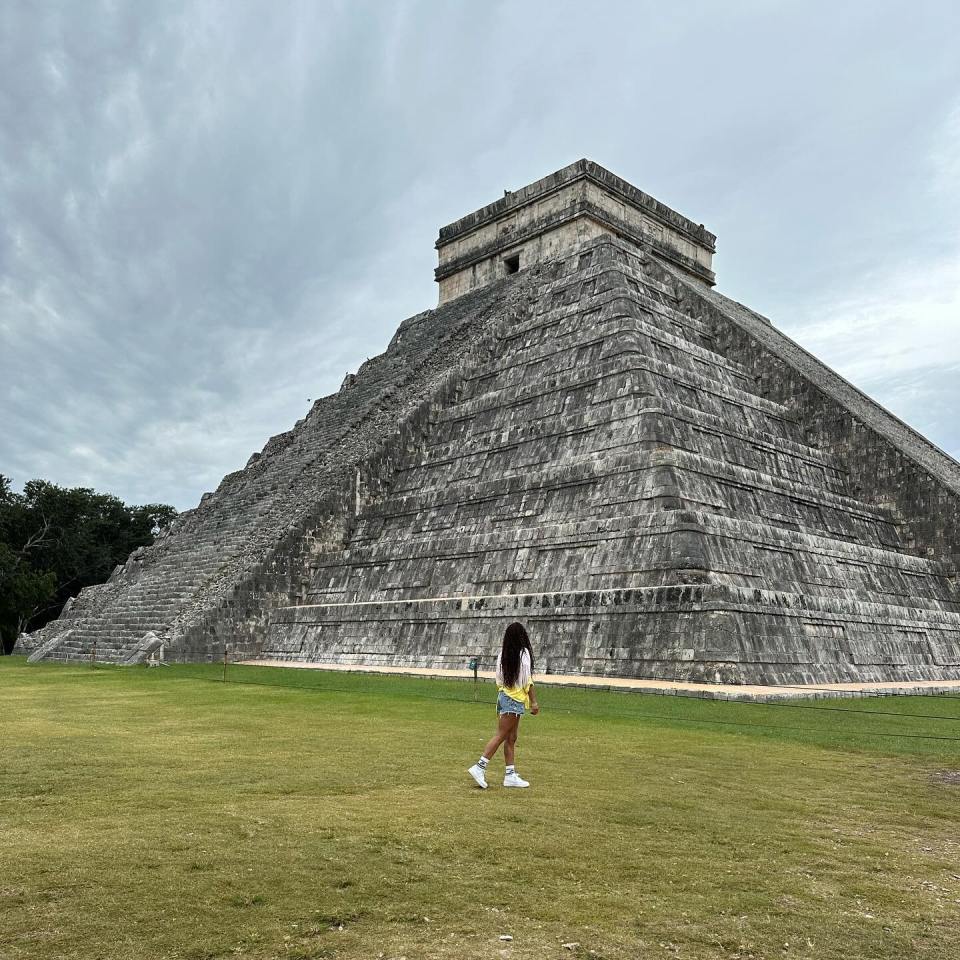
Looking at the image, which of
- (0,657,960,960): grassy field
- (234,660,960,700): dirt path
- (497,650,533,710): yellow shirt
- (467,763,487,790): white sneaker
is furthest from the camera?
(234,660,960,700): dirt path

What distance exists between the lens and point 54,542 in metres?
37.7

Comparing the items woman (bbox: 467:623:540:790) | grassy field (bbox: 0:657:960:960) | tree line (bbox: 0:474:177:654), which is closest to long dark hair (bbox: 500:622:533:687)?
woman (bbox: 467:623:540:790)

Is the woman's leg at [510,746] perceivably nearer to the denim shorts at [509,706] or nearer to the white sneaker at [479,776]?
the denim shorts at [509,706]

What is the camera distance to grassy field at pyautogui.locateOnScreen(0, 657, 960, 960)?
3.17m

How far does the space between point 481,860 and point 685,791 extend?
2.02 meters

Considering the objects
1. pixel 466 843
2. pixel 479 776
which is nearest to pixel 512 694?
pixel 479 776

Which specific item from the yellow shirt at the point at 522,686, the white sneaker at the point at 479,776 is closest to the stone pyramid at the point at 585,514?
the yellow shirt at the point at 522,686

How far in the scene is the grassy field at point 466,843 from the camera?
10.4ft

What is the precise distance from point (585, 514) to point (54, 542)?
1196 inches

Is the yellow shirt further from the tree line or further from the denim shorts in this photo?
→ the tree line

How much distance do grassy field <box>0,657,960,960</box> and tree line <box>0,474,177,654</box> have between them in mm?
26753

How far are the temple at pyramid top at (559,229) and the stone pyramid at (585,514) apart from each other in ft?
0.38

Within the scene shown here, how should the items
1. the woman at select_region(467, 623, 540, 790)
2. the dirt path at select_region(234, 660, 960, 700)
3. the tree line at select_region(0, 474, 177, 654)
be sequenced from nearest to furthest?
the woman at select_region(467, 623, 540, 790), the dirt path at select_region(234, 660, 960, 700), the tree line at select_region(0, 474, 177, 654)

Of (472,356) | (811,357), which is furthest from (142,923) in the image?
(811,357)
